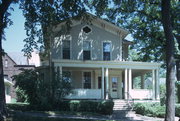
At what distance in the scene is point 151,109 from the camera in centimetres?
1869

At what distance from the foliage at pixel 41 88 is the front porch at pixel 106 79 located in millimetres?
2029

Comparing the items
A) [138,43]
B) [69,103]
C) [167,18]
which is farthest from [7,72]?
[167,18]

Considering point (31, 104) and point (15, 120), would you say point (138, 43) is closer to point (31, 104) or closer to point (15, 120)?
point (31, 104)

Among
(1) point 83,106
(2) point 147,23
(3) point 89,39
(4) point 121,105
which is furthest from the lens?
(2) point 147,23

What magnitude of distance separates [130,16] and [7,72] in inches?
965

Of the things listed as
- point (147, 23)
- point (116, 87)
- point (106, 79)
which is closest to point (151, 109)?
point (106, 79)

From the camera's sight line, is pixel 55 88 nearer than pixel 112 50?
Yes

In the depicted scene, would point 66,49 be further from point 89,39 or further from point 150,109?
point 150,109

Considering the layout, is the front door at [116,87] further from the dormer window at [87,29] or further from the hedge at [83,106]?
the hedge at [83,106]

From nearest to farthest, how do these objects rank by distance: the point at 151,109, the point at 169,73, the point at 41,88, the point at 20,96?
the point at 169,73 < the point at 41,88 < the point at 151,109 < the point at 20,96

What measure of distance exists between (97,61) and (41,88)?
5770 mm

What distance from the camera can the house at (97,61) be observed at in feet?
71.3

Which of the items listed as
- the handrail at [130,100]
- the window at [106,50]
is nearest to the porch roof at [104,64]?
the window at [106,50]

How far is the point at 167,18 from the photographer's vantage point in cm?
1355
